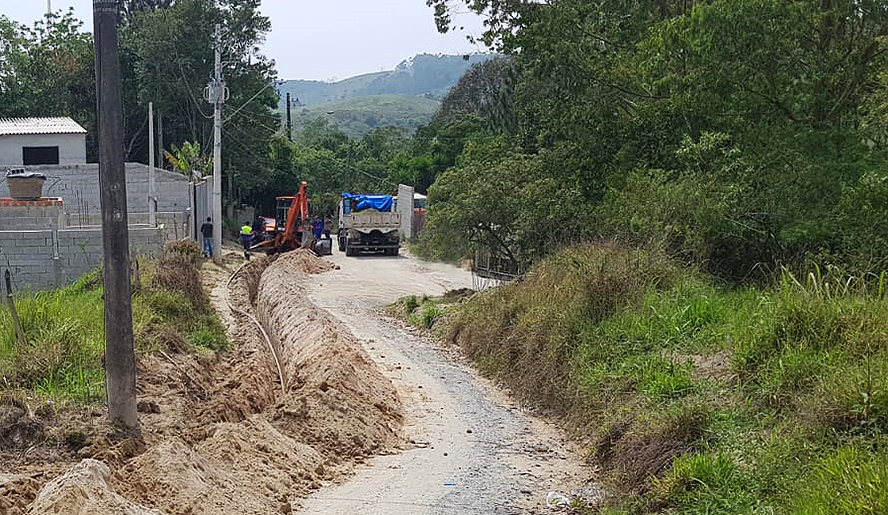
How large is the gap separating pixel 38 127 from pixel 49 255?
22.4 metres

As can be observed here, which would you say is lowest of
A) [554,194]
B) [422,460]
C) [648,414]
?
A: [422,460]

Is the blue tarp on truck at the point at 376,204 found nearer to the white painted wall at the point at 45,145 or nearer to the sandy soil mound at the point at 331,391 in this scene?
the white painted wall at the point at 45,145

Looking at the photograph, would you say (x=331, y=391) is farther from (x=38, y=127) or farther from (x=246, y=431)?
(x=38, y=127)

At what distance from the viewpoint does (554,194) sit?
75.6 ft

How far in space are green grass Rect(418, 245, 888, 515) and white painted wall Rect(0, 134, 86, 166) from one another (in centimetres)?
3126

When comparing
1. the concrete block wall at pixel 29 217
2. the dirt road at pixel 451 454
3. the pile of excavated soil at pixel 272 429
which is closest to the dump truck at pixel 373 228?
the concrete block wall at pixel 29 217

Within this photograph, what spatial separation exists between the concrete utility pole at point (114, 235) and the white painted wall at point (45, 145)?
1348 inches

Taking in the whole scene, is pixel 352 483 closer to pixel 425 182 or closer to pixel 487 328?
pixel 487 328

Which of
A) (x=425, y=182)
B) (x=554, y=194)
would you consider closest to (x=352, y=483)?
(x=554, y=194)

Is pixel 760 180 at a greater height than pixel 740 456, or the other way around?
pixel 760 180

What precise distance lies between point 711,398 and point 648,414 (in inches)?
28.7

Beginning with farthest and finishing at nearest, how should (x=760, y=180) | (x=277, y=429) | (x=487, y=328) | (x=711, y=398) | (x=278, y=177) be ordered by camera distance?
(x=278, y=177)
(x=487, y=328)
(x=760, y=180)
(x=277, y=429)
(x=711, y=398)

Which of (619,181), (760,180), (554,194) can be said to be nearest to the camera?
(760,180)

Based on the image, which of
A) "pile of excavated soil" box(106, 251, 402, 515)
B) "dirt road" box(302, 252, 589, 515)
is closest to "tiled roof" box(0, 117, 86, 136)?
"pile of excavated soil" box(106, 251, 402, 515)
